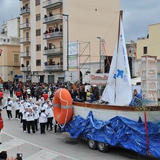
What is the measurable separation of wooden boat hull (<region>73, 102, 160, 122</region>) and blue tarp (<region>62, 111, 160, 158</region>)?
156mm

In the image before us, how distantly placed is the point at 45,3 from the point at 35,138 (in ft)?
120

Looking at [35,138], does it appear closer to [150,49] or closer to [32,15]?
[150,49]

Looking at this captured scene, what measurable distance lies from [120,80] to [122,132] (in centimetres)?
247

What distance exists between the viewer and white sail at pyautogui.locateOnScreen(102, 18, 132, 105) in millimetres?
11273

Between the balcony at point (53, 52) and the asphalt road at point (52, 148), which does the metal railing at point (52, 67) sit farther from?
the asphalt road at point (52, 148)

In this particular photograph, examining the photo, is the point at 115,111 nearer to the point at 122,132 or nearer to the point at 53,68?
the point at 122,132

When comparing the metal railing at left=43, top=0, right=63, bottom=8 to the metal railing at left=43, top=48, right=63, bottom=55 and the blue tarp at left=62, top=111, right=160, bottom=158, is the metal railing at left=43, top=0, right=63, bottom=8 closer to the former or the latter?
the metal railing at left=43, top=48, right=63, bottom=55

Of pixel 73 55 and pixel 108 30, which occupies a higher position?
pixel 108 30

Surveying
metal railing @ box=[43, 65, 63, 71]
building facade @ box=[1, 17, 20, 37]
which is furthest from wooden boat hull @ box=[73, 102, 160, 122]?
building facade @ box=[1, 17, 20, 37]

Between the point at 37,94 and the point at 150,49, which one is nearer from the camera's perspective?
the point at 37,94

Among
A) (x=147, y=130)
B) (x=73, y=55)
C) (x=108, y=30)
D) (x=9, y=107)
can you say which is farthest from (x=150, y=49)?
(x=147, y=130)

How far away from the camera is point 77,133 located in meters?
11.7

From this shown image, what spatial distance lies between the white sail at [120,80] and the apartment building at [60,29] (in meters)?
30.7

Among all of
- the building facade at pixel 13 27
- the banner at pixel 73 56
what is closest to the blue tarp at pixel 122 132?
the banner at pixel 73 56
